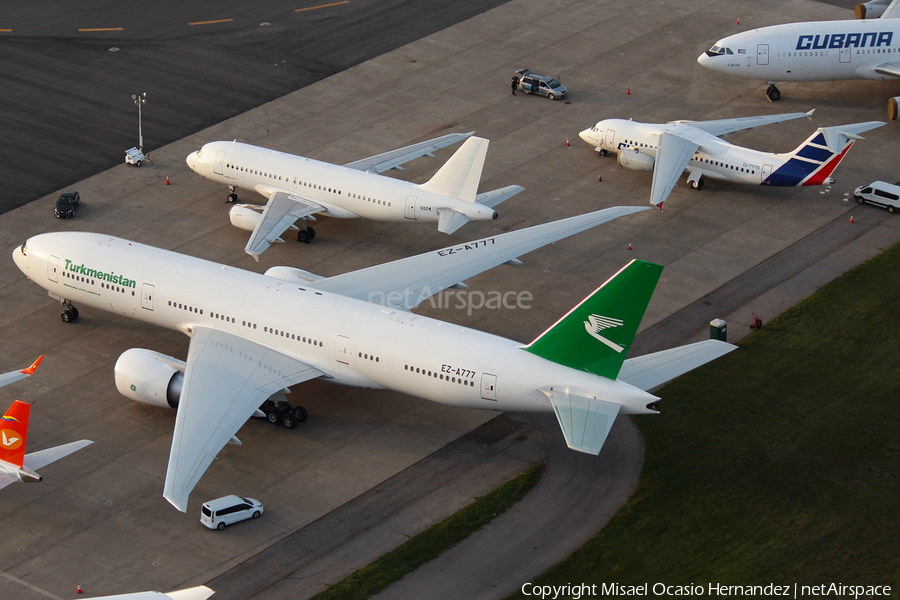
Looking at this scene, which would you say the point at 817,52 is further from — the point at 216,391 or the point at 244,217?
the point at 216,391

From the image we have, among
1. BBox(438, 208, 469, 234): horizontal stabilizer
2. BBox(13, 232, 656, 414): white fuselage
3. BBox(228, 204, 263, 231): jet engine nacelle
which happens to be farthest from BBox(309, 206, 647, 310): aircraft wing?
BBox(228, 204, 263, 231): jet engine nacelle

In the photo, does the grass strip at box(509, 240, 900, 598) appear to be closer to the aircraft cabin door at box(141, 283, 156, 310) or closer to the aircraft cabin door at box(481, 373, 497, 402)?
the aircraft cabin door at box(481, 373, 497, 402)

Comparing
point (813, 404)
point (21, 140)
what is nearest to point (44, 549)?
point (813, 404)

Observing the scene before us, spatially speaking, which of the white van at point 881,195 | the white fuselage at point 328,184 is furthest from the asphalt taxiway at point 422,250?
the white fuselage at point 328,184

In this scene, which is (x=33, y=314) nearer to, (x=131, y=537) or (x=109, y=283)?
(x=109, y=283)

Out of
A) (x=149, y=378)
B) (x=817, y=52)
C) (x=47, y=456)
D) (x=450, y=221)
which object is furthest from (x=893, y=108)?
(x=47, y=456)

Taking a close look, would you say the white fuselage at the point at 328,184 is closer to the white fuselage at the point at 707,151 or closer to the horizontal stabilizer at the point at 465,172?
the horizontal stabilizer at the point at 465,172

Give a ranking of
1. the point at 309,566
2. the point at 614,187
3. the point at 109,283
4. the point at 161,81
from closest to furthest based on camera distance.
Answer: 1. the point at 309,566
2. the point at 109,283
3. the point at 614,187
4. the point at 161,81
